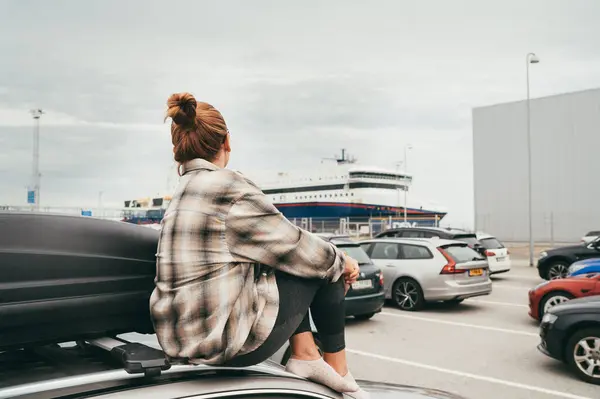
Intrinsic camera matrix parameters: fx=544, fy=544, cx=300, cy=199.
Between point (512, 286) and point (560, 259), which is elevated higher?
point (560, 259)

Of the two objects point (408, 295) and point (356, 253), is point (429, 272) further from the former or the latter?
point (356, 253)

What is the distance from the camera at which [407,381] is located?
5.88m

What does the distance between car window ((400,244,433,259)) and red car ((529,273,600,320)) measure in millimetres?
2567

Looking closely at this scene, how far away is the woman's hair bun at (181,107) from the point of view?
1897 mm

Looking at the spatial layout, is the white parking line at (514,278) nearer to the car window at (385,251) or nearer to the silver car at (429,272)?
the silver car at (429,272)

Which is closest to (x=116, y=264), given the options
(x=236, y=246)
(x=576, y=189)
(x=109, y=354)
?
(x=109, y=354)

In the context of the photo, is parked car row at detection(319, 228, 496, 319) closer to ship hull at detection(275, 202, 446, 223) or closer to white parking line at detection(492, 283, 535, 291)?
white parking line at detection(492, 283, 535, 291)

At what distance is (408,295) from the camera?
10.7m

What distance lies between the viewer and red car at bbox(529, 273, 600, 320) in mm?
7992

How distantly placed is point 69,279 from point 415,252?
9.82 metres

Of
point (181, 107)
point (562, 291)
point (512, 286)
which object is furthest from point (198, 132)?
point (512, 286)

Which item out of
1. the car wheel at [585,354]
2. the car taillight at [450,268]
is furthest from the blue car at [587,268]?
the car wheel at [585,354]

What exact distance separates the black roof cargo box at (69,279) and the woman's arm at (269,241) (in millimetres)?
319

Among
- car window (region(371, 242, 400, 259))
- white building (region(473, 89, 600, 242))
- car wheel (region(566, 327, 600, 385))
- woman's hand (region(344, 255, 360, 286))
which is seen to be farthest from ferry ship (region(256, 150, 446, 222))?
woman's hand (region(344, 255, 360, 286))
